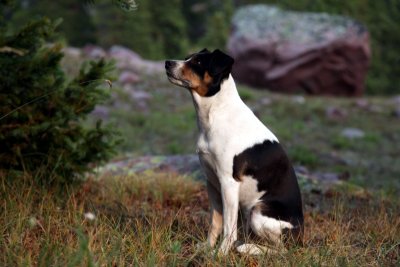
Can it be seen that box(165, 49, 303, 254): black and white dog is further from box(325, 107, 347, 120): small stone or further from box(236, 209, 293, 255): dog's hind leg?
box(325, 107, 347, 120): small stone

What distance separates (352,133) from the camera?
14.1 metres

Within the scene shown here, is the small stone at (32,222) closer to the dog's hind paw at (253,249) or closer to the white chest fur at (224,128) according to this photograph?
the white chest fur at (224,128)

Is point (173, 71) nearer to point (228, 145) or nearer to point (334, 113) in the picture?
point (228, 145)

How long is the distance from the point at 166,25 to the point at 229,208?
29.2 m

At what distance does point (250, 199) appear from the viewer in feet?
14.8

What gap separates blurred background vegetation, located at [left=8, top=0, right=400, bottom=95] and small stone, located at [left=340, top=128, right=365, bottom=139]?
10.5 metres

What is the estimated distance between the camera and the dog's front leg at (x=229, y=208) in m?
4.30

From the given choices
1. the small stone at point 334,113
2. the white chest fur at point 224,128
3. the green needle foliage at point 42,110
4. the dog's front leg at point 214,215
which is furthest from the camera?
the small stone at point 334,113

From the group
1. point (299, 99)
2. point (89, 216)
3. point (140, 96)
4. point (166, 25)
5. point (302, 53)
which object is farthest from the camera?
point (166, 25)

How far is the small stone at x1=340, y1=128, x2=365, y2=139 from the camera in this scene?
13.9m

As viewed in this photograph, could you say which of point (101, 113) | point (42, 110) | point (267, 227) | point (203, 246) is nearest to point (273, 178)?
point (267, 227)

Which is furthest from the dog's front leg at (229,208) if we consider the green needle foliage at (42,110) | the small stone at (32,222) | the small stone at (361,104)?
the small stone at (361,104)

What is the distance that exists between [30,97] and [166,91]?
11474mm

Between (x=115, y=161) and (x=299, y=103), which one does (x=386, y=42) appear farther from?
(x=115, y=161)
